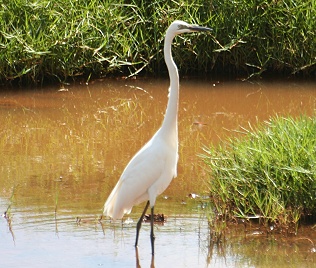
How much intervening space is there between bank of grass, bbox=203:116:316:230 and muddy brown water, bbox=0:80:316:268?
138mm

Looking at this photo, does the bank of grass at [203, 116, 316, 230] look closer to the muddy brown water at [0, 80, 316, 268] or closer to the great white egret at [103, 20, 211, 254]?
the muddy brown water at [0, 80, 316, 268]

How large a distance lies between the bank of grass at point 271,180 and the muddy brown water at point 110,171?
0.14 meters

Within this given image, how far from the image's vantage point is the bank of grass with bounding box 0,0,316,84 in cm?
928

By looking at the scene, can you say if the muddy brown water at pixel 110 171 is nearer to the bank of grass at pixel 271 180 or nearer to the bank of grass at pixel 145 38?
the bank of grass at pixel 271 180

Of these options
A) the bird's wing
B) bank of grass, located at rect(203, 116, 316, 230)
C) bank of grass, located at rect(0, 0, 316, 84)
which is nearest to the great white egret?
the bird's wing

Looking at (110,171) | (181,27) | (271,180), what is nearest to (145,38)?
(110,171)

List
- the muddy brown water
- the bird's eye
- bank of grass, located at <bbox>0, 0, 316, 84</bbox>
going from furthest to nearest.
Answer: bank of grass, located at <bbox>0, 0, 316, 84</bbox> < the bird's eye < the muddy brown water

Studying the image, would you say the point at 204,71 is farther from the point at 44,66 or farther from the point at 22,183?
the point at 22,183

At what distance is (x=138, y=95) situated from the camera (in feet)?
31.2

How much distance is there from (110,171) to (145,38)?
3532 mm

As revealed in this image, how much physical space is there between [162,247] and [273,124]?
1.33 meters

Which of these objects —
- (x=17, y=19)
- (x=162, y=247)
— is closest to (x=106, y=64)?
(x=17, y=19)

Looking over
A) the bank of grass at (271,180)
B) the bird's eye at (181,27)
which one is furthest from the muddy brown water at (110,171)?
the bird's eye at (181,27)

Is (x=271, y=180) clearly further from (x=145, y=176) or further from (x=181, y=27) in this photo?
(x=181, y=27)
